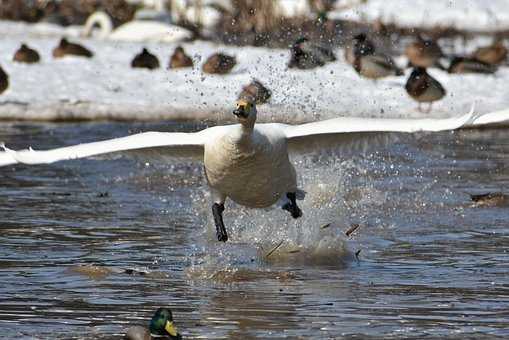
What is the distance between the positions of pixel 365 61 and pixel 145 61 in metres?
3.80

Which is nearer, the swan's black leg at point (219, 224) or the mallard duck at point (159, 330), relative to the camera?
the mallard duck at point (159, 330)

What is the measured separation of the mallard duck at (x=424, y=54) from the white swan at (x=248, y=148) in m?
13.0

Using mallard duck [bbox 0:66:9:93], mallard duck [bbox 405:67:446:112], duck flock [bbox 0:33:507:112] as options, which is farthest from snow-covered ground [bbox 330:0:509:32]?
mallard duck [bbox 0:66:9:93]

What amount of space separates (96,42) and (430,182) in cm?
1429

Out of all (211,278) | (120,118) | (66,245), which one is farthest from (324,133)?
(120,118)

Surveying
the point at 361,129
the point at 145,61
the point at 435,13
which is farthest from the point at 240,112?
the point at 435,13

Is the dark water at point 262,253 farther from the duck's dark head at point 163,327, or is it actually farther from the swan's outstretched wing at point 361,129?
the duck's dark head at point 163,327

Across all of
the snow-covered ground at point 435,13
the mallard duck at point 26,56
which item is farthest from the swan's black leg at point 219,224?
the snow-covered ground at point 435,13

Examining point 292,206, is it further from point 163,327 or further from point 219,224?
point 163,327

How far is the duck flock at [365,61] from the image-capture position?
19.7m

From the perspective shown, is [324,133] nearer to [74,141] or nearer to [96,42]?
[74,141]

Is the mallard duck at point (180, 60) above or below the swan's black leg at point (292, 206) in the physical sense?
above

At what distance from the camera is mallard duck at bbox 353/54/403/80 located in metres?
21.6

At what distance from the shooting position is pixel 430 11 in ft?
120
